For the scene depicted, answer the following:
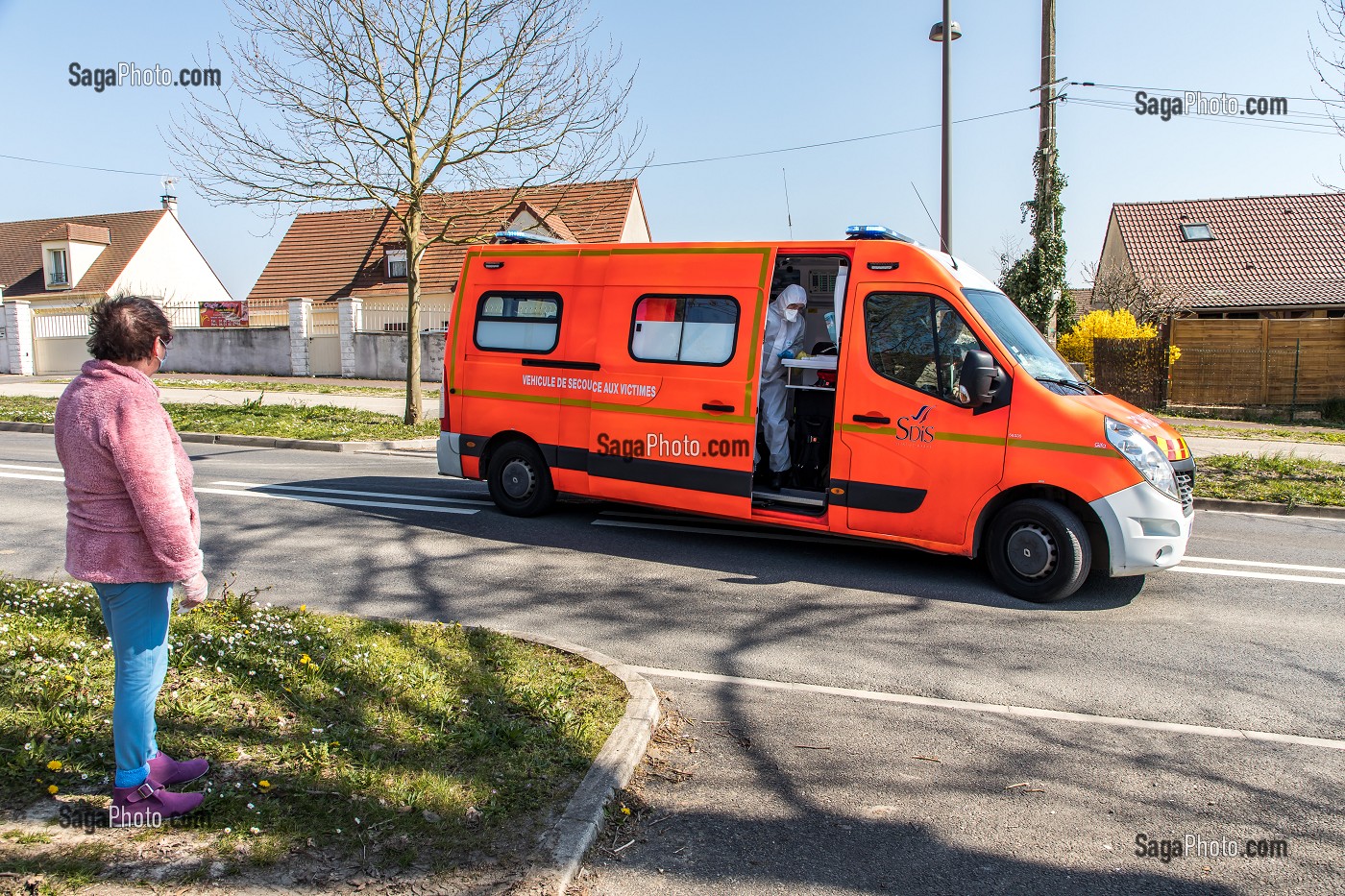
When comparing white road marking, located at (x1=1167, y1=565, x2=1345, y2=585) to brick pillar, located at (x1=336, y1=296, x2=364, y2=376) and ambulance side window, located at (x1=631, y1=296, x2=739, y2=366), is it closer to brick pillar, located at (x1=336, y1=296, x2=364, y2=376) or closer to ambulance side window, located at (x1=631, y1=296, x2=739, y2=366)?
ambulance side window, located at (x1=631, y1=296, x2=739, y2=366)

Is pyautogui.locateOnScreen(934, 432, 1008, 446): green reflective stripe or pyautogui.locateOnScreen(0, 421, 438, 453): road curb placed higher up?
pyautogui.locateOnScreen(934, 432, 1008, 446): green reflective stripe

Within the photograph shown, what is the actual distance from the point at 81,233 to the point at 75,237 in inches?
16.9

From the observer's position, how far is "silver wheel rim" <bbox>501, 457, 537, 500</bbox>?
884 centimetres

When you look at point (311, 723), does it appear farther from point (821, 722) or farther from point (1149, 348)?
point (1149, 348)

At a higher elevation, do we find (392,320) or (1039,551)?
(392,320)

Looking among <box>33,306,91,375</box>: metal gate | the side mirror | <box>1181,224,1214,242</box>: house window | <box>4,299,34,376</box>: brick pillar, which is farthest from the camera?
<box>1181,224,1214,242</box>: house window

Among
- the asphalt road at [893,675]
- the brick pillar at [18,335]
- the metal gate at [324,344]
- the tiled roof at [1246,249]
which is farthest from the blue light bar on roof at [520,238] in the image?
the brick pillar at [18,335]

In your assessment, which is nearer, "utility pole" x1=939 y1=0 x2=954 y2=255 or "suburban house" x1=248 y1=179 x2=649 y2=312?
"utility pole" x1=939 y1=0 x2=954 y2=255

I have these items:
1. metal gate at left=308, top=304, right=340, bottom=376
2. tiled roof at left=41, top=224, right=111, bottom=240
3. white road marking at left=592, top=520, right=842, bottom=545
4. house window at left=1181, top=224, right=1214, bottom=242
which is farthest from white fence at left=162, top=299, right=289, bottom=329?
house window at left=1181, top=224, right=1214, bottom=242

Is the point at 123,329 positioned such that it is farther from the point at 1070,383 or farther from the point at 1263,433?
the point at 1263,433

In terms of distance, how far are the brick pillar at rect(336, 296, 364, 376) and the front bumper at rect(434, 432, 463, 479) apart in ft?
71.6

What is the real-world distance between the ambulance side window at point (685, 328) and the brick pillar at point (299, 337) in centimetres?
2516

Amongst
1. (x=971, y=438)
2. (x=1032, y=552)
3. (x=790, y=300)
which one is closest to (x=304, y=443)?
(x=790, y=300)

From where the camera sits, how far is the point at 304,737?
3814 millimetres
